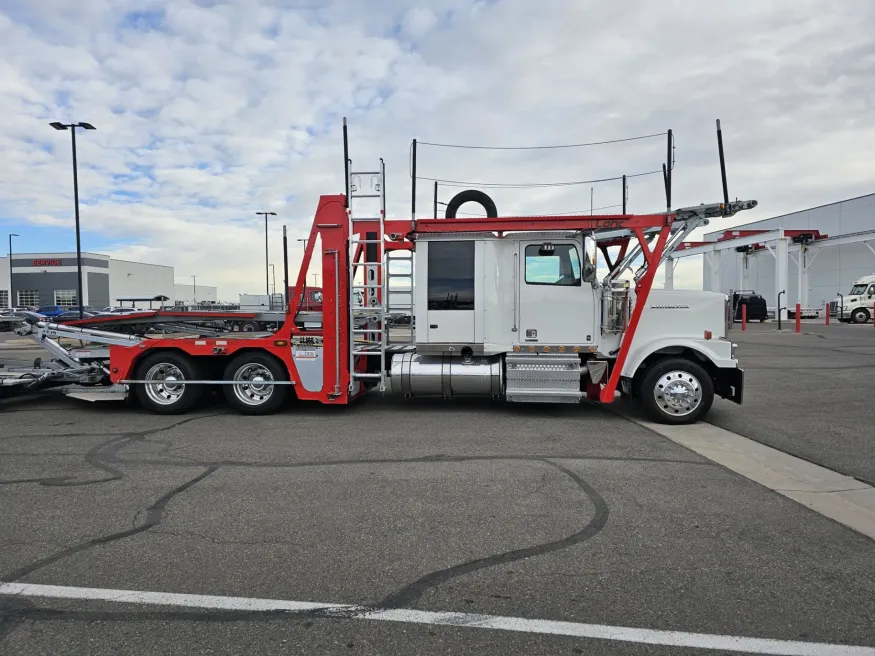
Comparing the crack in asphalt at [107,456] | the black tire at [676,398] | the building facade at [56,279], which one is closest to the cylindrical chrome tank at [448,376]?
the black tire at [676,398]

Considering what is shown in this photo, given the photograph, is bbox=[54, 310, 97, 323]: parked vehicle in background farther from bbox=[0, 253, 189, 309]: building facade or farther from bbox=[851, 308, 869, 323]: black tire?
bbox=[0, 253, 189, 309]: building facade

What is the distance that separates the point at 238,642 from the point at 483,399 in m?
6.90

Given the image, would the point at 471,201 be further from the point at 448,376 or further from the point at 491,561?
the point at 491,561

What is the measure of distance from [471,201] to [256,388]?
420cm

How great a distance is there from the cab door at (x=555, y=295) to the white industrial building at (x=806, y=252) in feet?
98.0

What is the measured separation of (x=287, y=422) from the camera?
307 inches

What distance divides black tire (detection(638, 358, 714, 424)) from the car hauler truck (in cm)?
9

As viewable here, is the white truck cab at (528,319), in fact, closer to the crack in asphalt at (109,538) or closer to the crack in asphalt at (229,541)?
the crack in asphalt at (229,541)

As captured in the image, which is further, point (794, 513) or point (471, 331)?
point (471, 331)

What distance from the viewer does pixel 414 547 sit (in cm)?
381

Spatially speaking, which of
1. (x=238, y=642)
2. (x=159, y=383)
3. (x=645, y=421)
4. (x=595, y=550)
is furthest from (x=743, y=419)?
(x=159, y=383)

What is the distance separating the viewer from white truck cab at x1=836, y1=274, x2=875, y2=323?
32438 millimetres

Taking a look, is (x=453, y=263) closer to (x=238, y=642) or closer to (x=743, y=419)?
(x=743, y=419)

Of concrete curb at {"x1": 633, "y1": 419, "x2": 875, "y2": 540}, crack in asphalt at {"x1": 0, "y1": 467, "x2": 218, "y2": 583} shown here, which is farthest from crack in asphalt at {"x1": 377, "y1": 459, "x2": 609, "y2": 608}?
crack in asphalt at {"x1": 0, "y1": 467, "x2": 218, "y2": 583}
